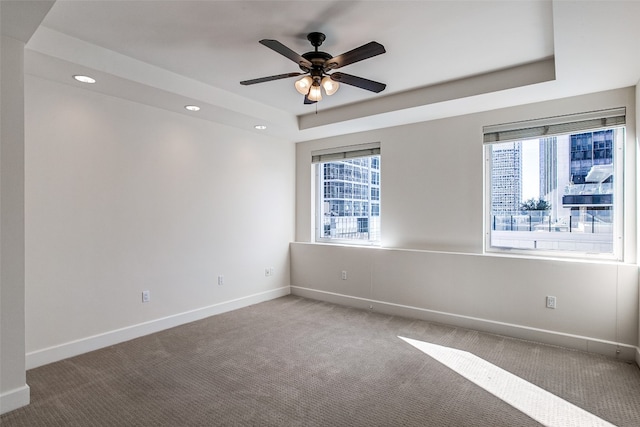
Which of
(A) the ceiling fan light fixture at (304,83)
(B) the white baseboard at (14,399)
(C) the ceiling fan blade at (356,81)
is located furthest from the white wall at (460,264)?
(B) the white baseboard at (14,399)

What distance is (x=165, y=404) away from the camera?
2.39 meters

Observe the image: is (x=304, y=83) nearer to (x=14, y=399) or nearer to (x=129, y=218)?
(x=129, y=218)

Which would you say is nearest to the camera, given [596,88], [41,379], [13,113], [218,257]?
[13,113]

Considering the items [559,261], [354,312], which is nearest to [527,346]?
[559,261]

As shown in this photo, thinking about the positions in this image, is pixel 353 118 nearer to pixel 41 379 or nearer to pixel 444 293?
pixel 444 293

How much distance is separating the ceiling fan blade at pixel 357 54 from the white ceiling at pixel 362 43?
0.84ft

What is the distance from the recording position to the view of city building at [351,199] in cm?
504

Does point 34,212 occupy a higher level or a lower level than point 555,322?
higher

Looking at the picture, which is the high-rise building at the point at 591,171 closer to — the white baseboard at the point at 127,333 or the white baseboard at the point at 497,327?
the white baseboard at the point at 497,327

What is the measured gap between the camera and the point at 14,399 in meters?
2.32

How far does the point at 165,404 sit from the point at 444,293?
10.1ft

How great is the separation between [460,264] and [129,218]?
11.9 feet

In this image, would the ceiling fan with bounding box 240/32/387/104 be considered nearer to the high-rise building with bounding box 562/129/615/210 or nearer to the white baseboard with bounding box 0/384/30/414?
the high-rise building with bounding box 562/129/615/210

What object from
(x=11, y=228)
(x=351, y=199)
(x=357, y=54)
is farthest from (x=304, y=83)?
(x=351, y=199)
